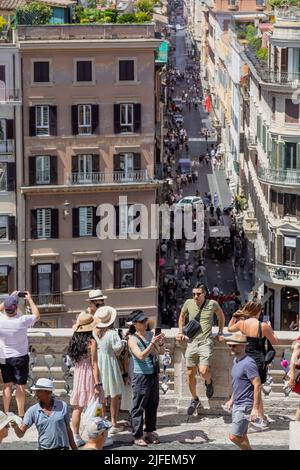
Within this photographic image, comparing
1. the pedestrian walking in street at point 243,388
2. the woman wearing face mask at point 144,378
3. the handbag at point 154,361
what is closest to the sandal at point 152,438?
the woman wearing face mask at point 144,378

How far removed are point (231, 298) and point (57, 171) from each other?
14.5 meters

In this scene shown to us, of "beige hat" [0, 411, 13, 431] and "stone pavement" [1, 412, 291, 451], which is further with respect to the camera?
"stone pavement" [1, 412, 291, 451]

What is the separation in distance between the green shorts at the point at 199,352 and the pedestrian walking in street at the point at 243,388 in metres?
1.88

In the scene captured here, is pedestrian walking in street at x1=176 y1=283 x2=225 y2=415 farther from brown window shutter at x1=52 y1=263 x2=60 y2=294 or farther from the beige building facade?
brown window shutter at x1=52 y1=263 x2=60 y2=294

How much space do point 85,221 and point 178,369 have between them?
154ft

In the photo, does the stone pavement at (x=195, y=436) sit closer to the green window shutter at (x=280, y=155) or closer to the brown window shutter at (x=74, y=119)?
the brown window shutter at (x=74, y=119)

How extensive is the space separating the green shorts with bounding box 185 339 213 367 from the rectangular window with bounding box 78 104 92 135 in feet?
152

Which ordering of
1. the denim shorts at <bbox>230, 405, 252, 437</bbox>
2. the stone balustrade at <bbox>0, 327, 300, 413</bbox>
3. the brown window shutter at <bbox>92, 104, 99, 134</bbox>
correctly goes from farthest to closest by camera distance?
the brown window shutter at <bbox>92, 104, 99, 134</bbox>, the stone balustrade at <bbox>0, 327, 300, 413</bbox>, the denim shorts at <bbox>230, 405, 252, 437</bbox>

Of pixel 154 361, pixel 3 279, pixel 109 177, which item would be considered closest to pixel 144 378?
pixel 154 361

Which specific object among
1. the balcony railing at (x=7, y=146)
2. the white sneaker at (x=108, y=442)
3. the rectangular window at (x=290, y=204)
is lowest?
the rectangular window at (x=290, y=204)

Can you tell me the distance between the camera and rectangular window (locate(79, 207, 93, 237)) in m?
69.1

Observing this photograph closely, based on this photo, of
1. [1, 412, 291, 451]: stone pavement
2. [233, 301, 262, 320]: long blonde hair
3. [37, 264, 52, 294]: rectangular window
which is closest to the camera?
[1, 412, 291, 451]: stone pavement

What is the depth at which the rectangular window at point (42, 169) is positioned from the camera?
68.4 meters

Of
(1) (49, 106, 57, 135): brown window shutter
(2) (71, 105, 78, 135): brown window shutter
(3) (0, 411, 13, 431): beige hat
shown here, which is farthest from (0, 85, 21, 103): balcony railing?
(3) (0, 411, 13, 431): beige hat
